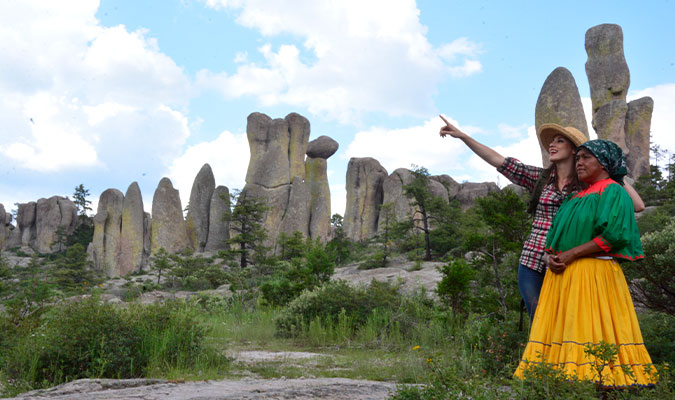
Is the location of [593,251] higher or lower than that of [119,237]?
lower

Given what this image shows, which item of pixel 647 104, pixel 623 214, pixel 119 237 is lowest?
pixel 623 214

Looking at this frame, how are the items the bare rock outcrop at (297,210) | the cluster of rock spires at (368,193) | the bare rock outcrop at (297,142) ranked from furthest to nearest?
1. the cluster of rock spires at (368,193)
2. the bare rock outcrop at (297,142)
3. the bare rock outcrop at (297,210)

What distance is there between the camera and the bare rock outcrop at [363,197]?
38219 millimetres

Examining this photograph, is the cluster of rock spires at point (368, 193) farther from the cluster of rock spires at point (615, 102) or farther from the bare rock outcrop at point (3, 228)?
the bare rock outcrop at point (3, 228)

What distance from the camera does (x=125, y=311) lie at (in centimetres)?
491

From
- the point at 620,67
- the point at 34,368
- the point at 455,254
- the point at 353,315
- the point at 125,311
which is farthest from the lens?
the point at 620,67

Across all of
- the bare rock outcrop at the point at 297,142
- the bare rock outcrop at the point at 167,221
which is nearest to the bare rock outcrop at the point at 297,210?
the bare rock outcrop at the point at 297,142

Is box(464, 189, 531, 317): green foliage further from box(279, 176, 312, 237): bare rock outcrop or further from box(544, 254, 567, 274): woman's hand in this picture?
box(279, 176, 312, 237): bare rock outcrop

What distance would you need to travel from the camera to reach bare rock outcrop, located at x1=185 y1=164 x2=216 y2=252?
35188 millimetres

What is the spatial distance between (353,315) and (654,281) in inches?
167

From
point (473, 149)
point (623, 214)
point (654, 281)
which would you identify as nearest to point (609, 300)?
point (623, 214)

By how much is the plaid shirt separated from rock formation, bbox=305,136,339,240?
30.7 m

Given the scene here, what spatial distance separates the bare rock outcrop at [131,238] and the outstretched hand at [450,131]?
36.6m

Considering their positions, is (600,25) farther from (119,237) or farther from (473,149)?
(119,237)
